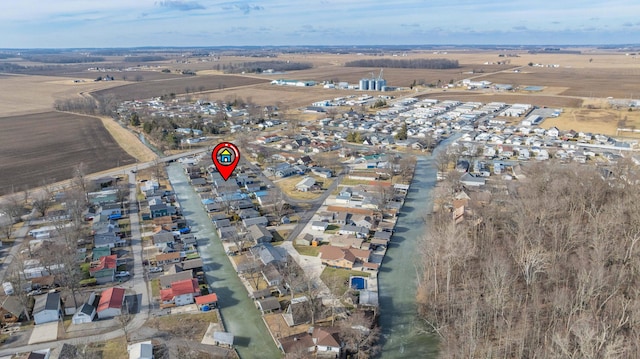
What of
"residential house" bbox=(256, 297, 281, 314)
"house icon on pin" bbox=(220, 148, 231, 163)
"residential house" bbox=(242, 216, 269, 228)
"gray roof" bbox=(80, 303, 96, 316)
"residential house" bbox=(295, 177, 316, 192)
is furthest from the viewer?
"house icon on pin" bbox=(220, 148, 231, 163)

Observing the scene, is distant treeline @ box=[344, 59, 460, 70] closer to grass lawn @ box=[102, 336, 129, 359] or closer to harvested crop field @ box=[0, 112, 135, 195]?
harvested crop field @ box=[0, 112, 135, 195]

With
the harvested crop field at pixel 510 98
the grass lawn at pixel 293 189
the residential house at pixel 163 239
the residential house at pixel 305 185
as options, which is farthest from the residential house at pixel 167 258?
the harvested crop field at pixel 510 98

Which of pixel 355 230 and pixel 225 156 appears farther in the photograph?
pixel 225 156

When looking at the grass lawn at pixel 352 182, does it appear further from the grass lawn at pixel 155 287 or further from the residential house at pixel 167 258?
the grass lawn at pixel 155 287

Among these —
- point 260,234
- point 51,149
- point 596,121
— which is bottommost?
point 260,234

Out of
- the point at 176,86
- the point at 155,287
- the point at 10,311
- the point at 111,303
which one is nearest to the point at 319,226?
the point at 155,287

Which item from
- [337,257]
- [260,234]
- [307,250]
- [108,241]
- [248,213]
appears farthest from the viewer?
[248,213]

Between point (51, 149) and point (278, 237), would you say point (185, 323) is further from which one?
point (51, 149)

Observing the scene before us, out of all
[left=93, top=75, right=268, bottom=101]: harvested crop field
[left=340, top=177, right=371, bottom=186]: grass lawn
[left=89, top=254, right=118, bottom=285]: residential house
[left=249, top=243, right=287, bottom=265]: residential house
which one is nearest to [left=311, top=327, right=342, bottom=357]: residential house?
[left=249, top=243, right=287, bottom=265]: residential house
